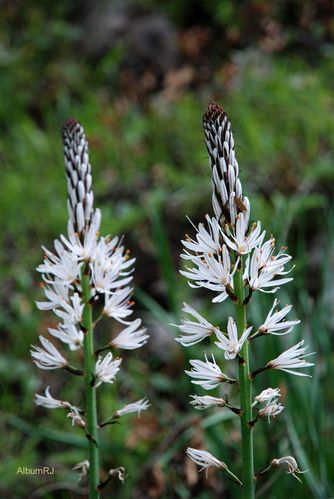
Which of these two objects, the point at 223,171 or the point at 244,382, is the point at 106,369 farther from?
the point at 223,171

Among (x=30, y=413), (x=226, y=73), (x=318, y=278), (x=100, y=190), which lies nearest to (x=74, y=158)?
(x=30, y=413)

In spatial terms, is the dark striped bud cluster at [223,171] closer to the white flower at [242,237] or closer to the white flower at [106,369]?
the white flower at [242,237]

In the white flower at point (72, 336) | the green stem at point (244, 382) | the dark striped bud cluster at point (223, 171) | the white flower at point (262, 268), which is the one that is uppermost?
the dark striped bud cluster at point (223, 171)

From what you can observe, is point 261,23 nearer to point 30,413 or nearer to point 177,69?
point 177,69

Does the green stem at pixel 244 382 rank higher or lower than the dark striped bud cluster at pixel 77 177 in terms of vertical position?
lower

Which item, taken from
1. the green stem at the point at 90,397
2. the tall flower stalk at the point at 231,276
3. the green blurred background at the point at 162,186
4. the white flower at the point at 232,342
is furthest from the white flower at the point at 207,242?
the green blurred background at the point at 162,186

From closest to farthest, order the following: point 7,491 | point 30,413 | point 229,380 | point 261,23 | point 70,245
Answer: point 229,380 → point 70,245 → point 7,491 → point 30,413 → point 261,23

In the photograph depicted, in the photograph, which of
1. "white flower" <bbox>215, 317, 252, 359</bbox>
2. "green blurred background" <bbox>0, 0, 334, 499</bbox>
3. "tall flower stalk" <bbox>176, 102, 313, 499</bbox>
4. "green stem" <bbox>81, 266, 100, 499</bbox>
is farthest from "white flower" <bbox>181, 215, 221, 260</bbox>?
"green blurred background" <bbox>0, 0, 334, 499</bbox>
